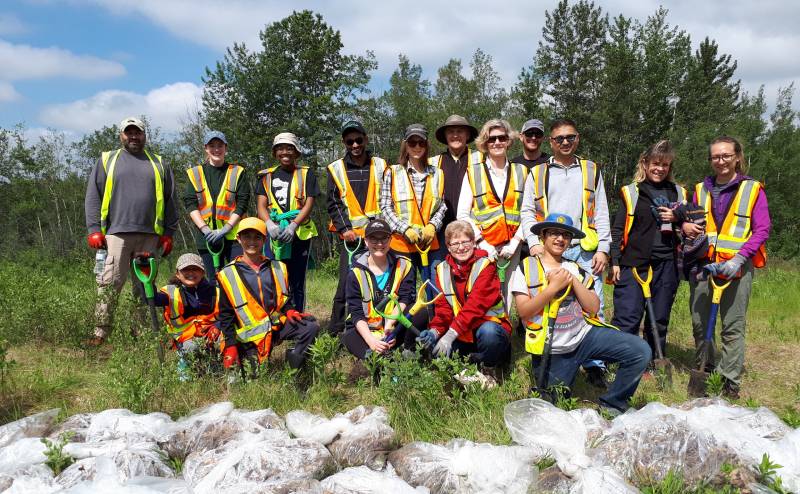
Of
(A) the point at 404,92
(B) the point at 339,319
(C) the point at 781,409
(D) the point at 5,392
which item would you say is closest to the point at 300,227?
(B) the point at 339,319

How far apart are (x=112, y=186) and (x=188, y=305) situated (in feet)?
5.36

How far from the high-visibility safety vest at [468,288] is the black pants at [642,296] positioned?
1237 mm

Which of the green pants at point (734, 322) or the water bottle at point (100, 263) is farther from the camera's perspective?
the water bottle at point (100, 263)

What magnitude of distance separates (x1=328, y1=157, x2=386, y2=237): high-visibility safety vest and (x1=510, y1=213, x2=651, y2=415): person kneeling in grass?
2079 mm

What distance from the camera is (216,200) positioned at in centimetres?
563

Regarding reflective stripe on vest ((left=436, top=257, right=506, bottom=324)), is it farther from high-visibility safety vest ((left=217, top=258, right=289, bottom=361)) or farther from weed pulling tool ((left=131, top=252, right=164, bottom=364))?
weed pulling tool ((left=131, top=252, right=164, bottom=364))

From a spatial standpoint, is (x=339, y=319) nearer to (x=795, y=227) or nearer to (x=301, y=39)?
(x=301, y=39)

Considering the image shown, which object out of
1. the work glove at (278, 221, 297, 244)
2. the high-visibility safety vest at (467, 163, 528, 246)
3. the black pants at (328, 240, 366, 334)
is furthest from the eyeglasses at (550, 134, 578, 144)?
the work glove at (278, 221, 297, 244)

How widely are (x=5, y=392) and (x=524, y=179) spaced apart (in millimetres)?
4834

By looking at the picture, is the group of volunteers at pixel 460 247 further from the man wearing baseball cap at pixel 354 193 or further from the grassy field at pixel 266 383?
the grassy field at pixel 266 383

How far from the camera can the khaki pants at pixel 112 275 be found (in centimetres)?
519

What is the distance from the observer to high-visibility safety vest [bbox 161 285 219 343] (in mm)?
4637

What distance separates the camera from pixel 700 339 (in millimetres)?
4547

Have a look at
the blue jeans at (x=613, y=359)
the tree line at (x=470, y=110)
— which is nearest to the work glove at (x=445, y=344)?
the blue jeans at (x=613, y=359)
